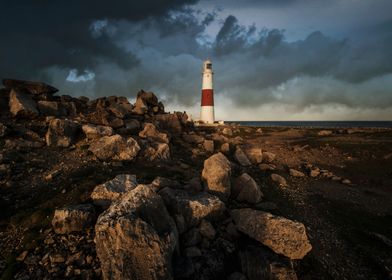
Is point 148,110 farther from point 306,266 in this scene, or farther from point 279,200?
point 306,266

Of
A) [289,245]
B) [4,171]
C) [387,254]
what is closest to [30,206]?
[4,171]

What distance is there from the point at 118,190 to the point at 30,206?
5.05 meters

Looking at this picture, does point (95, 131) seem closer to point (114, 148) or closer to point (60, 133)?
point (60, 133)

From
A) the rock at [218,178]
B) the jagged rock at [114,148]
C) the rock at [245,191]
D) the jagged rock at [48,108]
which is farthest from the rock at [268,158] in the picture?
the jagged rock at [48,108]

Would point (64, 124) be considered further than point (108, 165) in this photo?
Yes

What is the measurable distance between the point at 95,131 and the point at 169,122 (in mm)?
13119

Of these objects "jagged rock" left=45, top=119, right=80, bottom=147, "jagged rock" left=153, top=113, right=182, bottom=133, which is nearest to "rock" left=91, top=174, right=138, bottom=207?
"jagged rock" left=45, top=119, right=80, bottom=147

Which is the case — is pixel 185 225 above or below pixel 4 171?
below

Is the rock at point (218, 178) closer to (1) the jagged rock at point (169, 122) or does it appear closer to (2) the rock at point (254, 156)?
(2) the rock at point (254, 156)

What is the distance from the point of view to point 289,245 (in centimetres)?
1238

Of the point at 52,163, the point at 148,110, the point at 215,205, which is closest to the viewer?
the point at 215,205

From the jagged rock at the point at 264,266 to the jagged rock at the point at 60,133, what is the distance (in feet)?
59.1

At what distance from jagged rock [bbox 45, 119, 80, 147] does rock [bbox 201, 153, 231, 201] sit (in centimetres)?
1304

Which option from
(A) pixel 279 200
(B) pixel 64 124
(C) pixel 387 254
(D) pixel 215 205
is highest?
(B) pixel 64 124
